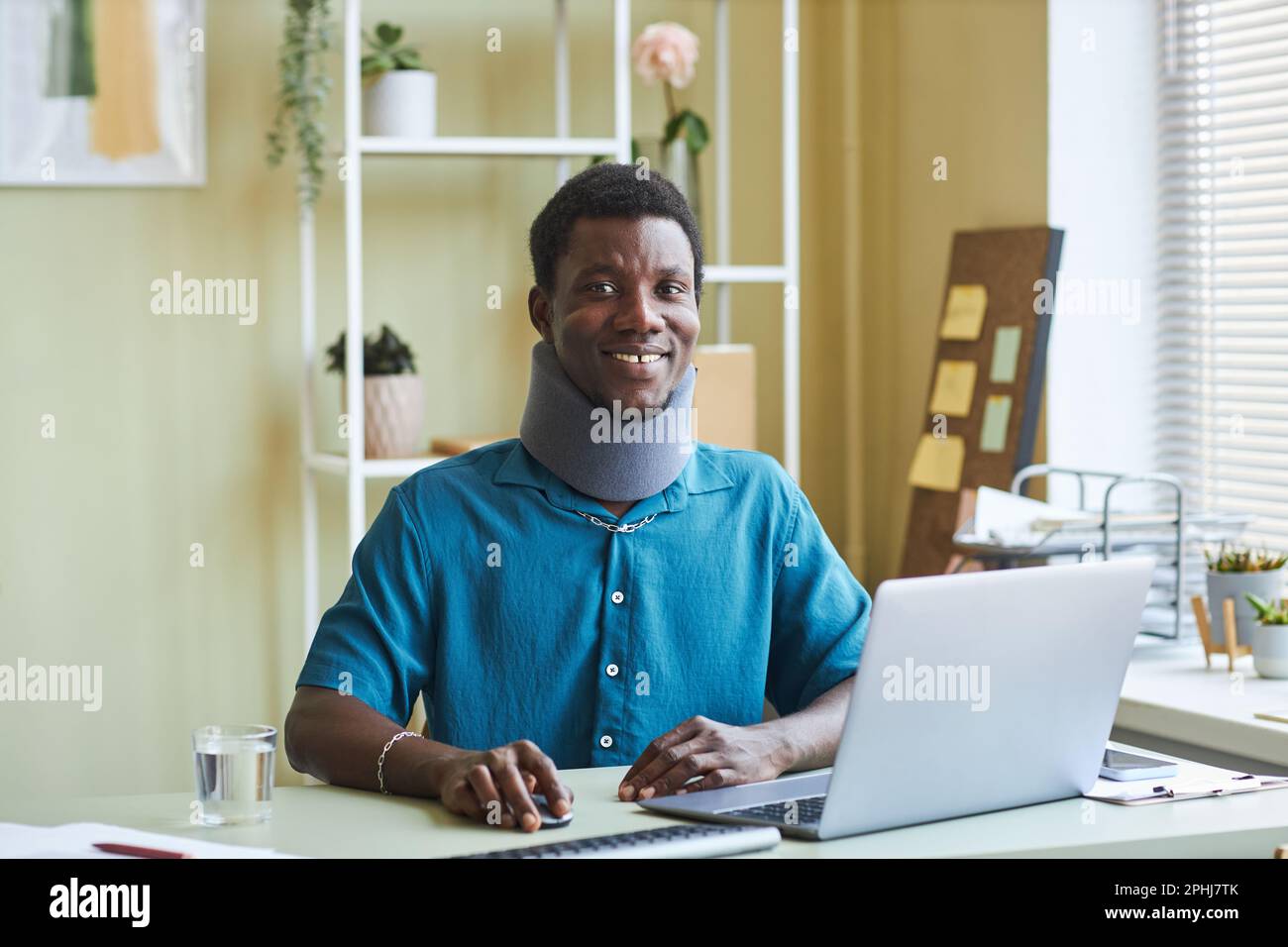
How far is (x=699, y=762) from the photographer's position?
54.3 inches

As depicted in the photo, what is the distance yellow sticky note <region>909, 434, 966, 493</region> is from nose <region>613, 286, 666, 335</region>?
149 cm

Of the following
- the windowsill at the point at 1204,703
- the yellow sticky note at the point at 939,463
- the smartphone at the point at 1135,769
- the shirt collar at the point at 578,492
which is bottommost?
the windowsill at the point at 1204,703

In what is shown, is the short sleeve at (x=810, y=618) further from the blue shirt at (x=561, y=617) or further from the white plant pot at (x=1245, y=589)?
the white plant pot at (x=1245, y=589)

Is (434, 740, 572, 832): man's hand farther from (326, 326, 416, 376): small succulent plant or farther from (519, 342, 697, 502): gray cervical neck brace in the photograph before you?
(326, 326, 416, 376): small succulent plant

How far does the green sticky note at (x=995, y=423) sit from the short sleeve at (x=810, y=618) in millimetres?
1191

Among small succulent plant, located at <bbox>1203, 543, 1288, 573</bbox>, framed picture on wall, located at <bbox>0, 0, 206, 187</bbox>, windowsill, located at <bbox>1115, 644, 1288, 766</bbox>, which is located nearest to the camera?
windowsill, located at <bbox>1115, 644, 1288, 766</bbox>

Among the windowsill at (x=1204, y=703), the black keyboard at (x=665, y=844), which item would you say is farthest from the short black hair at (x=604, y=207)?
the windowsill at (x=1204, y=703)

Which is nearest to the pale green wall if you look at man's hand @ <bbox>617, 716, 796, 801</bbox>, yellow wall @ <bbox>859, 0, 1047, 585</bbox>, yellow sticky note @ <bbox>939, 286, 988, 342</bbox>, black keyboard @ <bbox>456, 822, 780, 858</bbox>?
yellow wall @ <bbox>859, 0, 1047, 585</bbox>

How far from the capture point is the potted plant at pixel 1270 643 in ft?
7.19

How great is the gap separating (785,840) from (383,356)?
2.03m

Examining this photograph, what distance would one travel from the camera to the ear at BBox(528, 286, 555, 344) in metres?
1.77

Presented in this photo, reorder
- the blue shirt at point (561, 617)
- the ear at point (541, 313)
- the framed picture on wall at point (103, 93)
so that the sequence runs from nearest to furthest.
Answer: the blue shirt at point (561, 617) → the ear at point (541, 313) → the framed picture on wall at point (103, 93)
